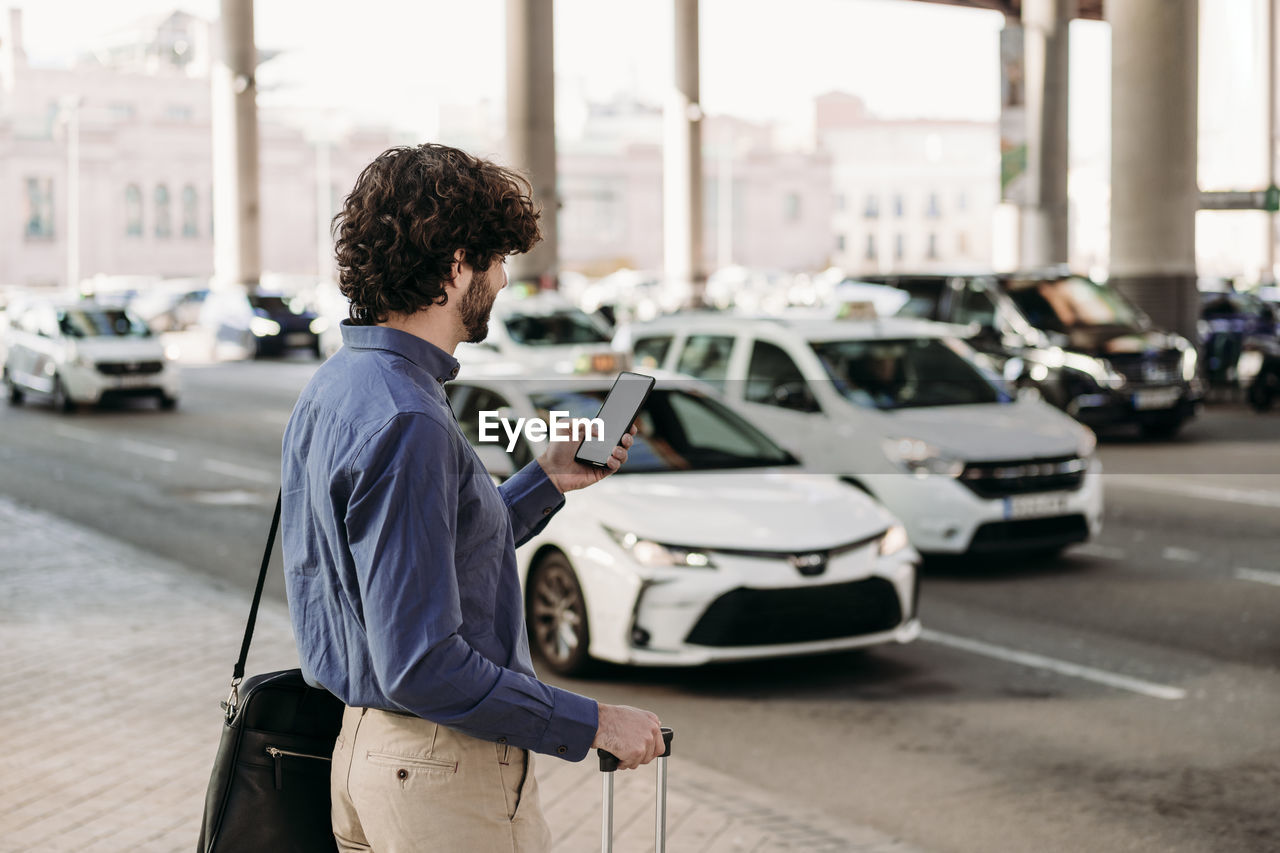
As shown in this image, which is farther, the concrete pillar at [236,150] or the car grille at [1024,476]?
the concrete pillar at [236,150]

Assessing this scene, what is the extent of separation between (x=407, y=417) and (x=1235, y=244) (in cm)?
11585

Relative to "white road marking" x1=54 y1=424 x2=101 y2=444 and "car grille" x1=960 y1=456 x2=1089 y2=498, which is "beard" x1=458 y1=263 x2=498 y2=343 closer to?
"car grille" x1=960 y1=456 x2=1089 y2=498

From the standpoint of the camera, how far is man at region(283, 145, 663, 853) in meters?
2.42

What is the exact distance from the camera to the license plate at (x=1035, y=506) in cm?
1070

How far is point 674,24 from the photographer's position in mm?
49438

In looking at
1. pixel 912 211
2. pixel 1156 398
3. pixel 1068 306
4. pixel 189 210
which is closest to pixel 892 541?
pixel 1156 398

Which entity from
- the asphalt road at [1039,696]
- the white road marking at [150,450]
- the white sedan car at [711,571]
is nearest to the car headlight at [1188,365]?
the asphalt road at [1039,696]

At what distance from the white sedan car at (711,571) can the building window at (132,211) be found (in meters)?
94.8

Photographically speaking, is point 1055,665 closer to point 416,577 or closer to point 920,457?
point 920,457

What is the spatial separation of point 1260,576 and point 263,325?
30.9m

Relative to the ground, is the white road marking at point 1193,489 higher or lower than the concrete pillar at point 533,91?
lower

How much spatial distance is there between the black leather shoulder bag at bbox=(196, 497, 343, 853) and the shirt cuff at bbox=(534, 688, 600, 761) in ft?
1.49

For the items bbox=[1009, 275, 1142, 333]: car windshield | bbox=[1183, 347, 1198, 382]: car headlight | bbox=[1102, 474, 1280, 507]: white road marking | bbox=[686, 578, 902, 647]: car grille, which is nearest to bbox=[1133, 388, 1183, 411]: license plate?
bbox=[1183, 347, 1198, 382]: car headlight

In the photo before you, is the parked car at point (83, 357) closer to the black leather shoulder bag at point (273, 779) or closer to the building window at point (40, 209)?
the black leather shoulder bag at point (273, 779)
